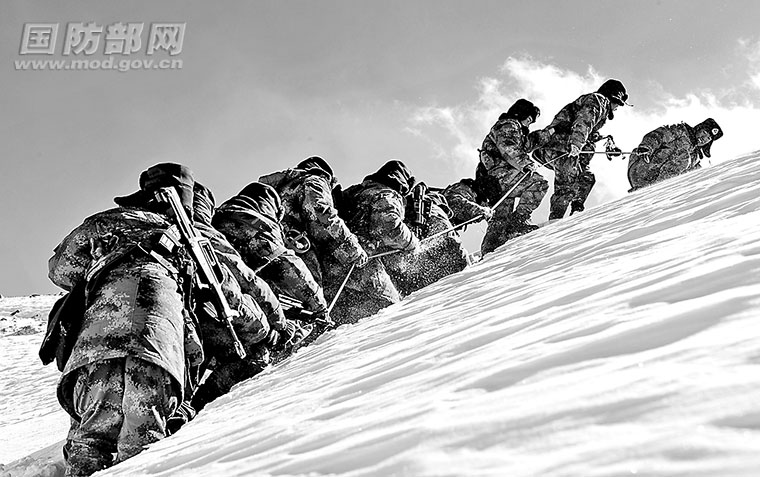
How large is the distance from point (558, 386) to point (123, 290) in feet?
8.37

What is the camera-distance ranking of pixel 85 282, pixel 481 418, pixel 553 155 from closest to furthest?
1. pixel 481 418
2. pixel 85 282
3. pixel 553 155

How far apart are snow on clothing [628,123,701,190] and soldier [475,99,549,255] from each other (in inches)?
135

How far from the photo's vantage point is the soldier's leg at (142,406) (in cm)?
283

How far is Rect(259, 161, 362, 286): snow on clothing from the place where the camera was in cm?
580

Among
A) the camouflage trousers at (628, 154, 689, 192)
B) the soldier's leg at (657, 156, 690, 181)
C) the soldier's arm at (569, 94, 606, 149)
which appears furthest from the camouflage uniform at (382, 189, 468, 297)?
the soldier's leg at (657, 156, 690, 181)

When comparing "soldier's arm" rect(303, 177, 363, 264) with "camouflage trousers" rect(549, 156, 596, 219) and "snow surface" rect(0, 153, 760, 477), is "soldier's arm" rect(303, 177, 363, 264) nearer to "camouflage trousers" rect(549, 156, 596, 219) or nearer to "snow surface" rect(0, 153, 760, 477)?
"snow surface" rect(0, 153, 760, 477)

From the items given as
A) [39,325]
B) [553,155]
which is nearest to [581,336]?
[553,155]

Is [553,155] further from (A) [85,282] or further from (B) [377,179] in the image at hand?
(A) [85,282]

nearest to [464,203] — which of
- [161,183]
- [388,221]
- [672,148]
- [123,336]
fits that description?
[388,221]

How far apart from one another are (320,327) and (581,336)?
4.41 m

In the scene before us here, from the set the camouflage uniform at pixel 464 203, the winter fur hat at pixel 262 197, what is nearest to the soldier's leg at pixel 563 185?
the camouflage uniform at pixel 464 203

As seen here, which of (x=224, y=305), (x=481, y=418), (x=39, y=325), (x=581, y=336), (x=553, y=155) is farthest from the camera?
(x=39, y=325)

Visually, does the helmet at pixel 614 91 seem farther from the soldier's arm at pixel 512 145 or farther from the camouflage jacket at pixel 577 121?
the soldier's arm at pixel 512 145

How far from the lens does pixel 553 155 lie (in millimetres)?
9555
